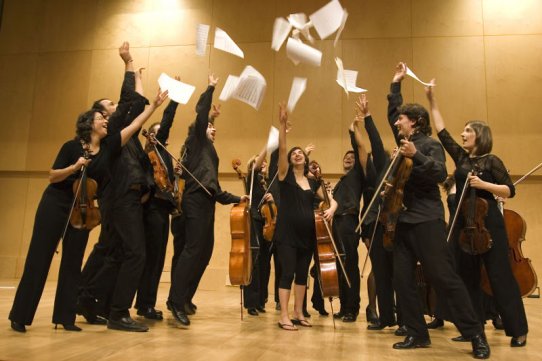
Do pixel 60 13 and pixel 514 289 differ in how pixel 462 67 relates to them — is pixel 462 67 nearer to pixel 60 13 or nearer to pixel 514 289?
pixel 514 289

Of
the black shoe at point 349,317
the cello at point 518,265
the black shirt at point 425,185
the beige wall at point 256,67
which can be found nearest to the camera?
the black shirt at point 425,185

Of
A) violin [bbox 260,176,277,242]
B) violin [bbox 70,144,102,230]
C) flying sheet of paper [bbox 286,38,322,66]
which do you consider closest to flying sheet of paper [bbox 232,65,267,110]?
flying sheet of paper [bbox 286,38,322,66]

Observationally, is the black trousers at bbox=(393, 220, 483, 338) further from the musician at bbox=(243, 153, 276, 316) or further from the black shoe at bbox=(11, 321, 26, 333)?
the black shoe at bbox=(11, 321, 26, 333)

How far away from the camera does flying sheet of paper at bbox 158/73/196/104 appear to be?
11.8 ft

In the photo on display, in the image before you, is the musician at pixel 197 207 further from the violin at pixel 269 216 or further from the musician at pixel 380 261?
the musician at pixel 380 261

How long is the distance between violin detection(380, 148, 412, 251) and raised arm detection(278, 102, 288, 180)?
0.83m

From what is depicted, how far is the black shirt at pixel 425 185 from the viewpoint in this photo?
253cm

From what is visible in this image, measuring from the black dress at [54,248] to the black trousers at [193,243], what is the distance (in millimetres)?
649

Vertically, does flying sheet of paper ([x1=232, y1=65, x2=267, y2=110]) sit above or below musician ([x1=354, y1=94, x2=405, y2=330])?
above

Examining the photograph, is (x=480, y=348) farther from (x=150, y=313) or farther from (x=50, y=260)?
(x=50, y=260)

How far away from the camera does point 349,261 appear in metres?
3.92

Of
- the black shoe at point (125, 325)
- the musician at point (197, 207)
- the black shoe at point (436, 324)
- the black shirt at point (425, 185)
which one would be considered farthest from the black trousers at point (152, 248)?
the black shoe at point (436, 324)

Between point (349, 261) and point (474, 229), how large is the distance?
53.0 inches

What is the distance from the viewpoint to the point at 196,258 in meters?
3.28
